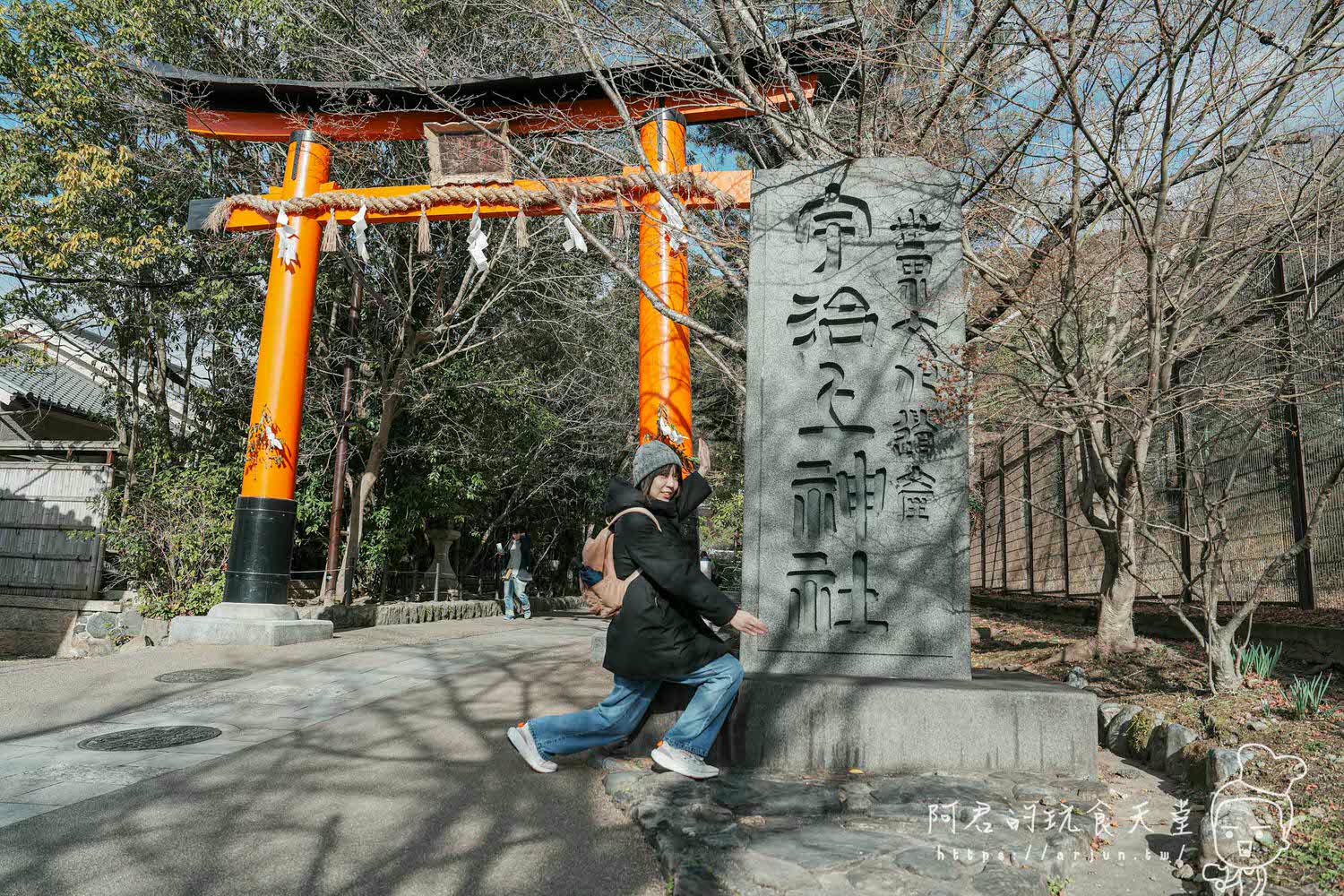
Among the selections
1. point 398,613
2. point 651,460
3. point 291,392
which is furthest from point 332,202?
point 651,460

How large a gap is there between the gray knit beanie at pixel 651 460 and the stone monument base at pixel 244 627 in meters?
6.49

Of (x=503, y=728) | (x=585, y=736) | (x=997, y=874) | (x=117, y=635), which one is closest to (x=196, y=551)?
(x=117, y=635)

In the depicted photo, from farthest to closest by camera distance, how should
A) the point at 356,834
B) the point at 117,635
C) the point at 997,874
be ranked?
1. the point at 117,635
2. the point at 356,834
3. the point at 997,874

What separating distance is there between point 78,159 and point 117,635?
6772mm

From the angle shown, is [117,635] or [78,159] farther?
[78,159]

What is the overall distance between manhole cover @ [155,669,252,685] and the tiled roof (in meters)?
9.92

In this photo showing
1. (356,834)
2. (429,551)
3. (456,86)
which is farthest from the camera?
(429,551)

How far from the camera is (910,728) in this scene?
13.7 feet

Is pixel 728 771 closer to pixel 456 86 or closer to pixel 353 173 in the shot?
pixel 456 86

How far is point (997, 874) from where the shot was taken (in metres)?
2.90

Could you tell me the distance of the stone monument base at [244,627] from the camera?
28.7ft

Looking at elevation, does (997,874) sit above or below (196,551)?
below

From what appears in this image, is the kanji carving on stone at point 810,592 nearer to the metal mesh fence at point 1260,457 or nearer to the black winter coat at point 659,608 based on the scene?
the black winter coat at point 659,608

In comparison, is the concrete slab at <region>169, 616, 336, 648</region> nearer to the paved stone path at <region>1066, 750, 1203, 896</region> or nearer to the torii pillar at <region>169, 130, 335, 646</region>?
the torii pillar at <region>169, 130, 335, 646</region>
